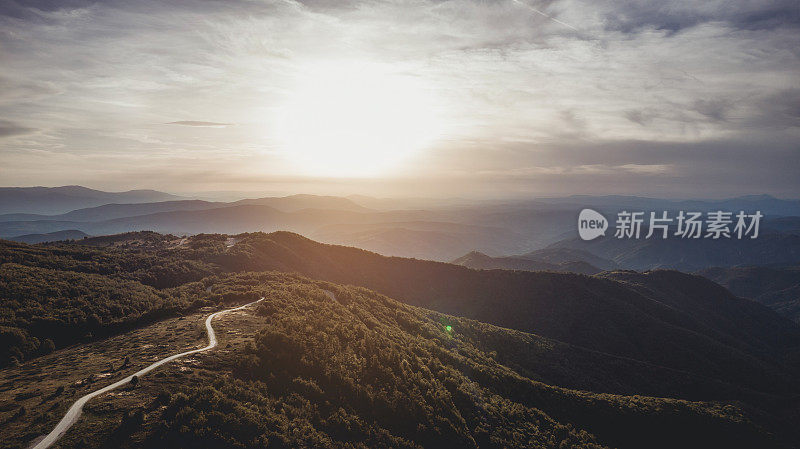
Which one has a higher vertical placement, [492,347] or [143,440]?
[143,440]

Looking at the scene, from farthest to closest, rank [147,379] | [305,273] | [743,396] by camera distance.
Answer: [305,273] → [743,396] → [147,379]

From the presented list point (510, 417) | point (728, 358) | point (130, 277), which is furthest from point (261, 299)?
point (728, 358)

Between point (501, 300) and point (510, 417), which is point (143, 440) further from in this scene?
point (501, 300)

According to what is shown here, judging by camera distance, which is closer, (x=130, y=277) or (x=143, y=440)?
(x=143, y=440)

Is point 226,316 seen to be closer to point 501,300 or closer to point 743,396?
point 501,300

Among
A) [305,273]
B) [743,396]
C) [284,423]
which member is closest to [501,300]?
[743,396]

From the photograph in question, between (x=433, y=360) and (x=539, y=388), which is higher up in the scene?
(x=433, y=360)

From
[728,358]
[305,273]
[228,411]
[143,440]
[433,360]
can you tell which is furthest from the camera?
[305,273]

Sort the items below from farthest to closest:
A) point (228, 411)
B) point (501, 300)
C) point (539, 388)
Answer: point (501, 300)
point (539, 388)
point (228, 411)

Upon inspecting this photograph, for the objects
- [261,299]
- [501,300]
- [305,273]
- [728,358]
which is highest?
[261,299]
